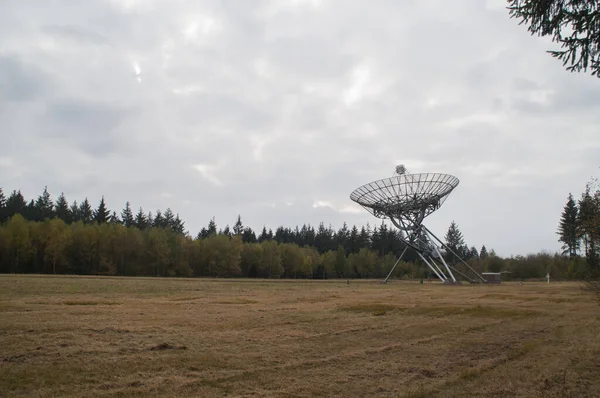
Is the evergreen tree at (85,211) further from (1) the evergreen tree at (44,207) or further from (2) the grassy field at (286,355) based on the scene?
(2) the grassy field at (286,355)

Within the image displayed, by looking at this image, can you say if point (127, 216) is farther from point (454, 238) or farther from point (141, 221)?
point (454, 238)

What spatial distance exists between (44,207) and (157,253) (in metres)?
54.3

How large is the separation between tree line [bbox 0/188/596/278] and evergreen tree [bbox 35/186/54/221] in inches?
10.2

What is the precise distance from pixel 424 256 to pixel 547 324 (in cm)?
5122

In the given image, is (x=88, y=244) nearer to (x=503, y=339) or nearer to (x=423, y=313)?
(x=423, y=313)

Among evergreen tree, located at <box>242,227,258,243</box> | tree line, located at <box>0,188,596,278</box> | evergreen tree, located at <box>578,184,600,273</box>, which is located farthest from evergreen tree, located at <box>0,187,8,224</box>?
evergreen tree, located at <box>578,184,600,273</box>

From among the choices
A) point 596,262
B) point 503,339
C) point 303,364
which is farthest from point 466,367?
→ point 596,262

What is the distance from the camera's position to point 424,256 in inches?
2749

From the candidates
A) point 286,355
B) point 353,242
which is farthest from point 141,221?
point 286,355

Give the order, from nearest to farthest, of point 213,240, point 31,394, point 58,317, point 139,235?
point 31,394
point 58,317
point 139,235
point 213,240

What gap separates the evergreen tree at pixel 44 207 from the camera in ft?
387

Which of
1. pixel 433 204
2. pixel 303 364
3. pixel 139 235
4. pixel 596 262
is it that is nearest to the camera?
pixel 303 364

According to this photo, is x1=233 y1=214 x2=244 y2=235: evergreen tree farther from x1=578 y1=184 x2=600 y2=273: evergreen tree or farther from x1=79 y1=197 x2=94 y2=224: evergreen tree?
x1=578 y1=184 x2=600 y2=273: evergreen tree

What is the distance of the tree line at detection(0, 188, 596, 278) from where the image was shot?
80125 mm
